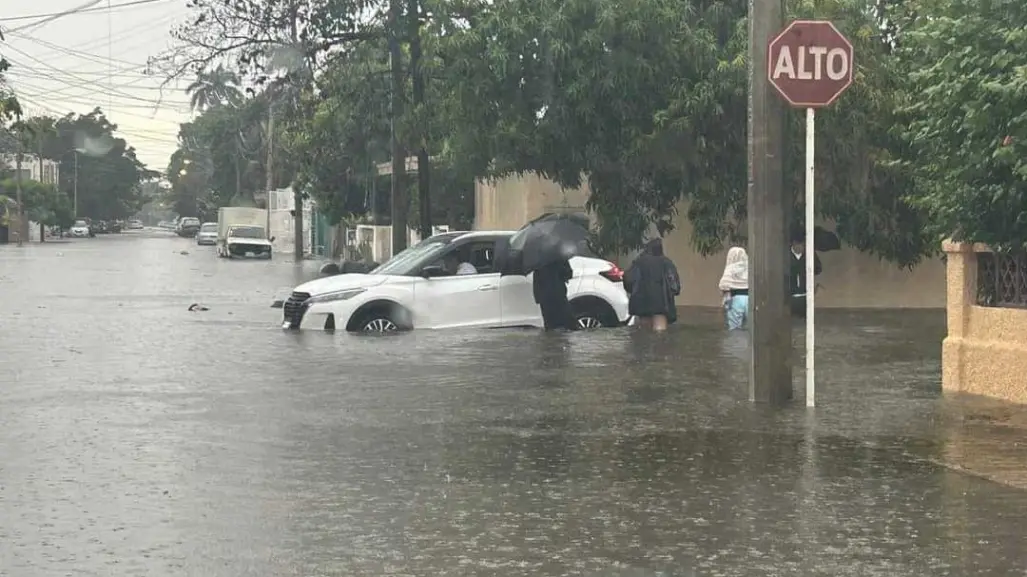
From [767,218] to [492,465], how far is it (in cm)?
394

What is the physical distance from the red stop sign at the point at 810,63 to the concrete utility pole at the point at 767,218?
13.5 inches

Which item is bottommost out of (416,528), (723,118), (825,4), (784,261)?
(416,528)

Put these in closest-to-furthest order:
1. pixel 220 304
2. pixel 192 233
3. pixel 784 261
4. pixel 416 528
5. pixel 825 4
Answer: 1. pixel 416 528
2. pixel 784 261
3. pixel 825 4
4. pixel 220 304
5. pixel 192 233

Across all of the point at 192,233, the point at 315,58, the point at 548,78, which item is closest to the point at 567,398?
the point at 548,78

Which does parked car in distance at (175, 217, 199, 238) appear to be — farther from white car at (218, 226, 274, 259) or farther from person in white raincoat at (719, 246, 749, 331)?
person in white raincoat at (719, 246, 749, 331)

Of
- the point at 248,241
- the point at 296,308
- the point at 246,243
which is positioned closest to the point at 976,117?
the point at 296,308

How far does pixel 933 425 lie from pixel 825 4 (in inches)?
611

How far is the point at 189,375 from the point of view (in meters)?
16.0

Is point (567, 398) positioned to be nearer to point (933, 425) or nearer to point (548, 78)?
point (933, 425)

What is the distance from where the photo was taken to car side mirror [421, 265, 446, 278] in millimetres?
21750

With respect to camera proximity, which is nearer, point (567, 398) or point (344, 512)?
point (344, 512)

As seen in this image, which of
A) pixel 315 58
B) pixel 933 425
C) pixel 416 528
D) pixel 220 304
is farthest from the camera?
pixel 315 58

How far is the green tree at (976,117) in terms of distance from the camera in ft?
40.1

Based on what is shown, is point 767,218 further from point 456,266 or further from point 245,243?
point 245,243
